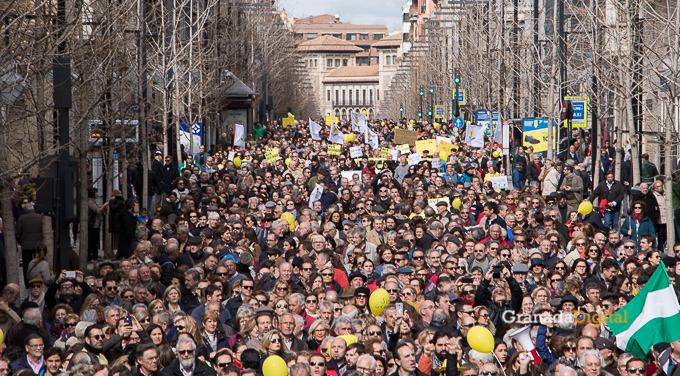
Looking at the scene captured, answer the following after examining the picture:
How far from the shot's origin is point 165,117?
1047 inches

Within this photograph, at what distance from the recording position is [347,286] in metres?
13.1

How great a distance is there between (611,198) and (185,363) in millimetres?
12567

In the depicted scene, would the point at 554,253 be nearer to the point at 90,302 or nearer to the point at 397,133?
the point at 90,302

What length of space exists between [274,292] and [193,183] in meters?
12.0

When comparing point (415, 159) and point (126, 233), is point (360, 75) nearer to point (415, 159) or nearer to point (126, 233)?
point (415, 159)

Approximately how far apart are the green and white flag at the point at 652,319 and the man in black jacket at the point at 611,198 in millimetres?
10570

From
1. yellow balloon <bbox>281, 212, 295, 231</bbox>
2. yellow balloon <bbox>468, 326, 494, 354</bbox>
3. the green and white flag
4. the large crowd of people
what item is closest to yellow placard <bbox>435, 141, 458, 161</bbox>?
the large crowd of people

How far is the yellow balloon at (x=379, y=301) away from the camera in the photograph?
11.6 m

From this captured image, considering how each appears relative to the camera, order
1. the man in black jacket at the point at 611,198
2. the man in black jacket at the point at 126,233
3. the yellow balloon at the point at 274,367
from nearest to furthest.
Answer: the yellow balloon at the point at 274,367, the man in black jacket at the point at 126,233, the man in black jacket at the point at 611,198

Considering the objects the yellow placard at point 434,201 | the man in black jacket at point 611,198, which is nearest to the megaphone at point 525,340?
the yellow placard at point 434,201

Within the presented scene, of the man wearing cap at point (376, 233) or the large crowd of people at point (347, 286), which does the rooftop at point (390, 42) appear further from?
the man wearing cap at point (376, 233)

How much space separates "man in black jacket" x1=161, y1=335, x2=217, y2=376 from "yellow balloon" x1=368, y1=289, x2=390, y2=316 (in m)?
2.52

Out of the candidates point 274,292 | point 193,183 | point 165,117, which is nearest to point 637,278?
point 274,292

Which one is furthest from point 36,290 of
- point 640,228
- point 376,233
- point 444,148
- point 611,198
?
→ point 444,148
